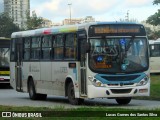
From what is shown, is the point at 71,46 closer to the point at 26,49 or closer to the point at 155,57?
the point at 26,49

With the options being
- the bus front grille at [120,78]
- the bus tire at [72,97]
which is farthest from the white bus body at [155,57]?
the bus front grille at [120,78]

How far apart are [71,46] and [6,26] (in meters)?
73.0

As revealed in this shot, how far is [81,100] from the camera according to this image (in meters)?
20.4

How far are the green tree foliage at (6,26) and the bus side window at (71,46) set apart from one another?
235 ft

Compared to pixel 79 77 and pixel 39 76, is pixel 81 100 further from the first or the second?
pixel 39 76

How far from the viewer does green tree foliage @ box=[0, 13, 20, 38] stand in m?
92.2

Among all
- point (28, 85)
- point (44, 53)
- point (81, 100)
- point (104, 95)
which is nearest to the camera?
point (104, 95)

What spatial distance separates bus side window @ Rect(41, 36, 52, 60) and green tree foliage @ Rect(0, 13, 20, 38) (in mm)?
69120

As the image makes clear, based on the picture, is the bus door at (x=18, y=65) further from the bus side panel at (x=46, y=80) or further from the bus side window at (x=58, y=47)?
the bus side window at (x=58, y=47)

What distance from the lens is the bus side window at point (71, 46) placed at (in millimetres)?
20375

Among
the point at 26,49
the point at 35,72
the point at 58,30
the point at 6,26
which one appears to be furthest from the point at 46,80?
the point at 6,26

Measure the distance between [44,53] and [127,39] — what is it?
465 centimetres

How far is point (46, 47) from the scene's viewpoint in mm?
22969

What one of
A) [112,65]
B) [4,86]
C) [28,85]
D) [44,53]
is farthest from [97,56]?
[4,86]
